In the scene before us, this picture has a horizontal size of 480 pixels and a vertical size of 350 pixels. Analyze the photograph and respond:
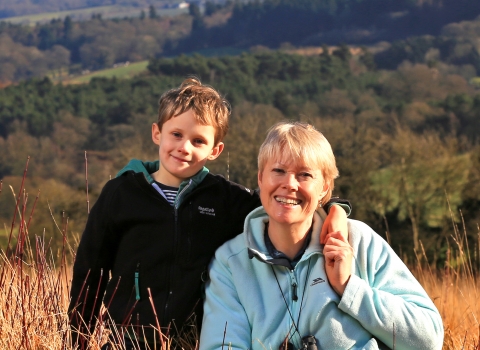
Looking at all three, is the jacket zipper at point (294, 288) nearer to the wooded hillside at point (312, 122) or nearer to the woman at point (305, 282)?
the woman at point (305, 282)

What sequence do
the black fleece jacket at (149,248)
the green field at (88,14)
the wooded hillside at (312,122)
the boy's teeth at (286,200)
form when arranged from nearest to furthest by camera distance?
the boy's teeth at (286,200), the black fleece jacket at (149,248), the wooded hillside at (312,122), the green field at (88,14)

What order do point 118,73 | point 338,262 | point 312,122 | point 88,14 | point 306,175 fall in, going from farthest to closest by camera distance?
point 88,14 < point 118,73 < point 312,122 < point 306,175 < point 338,262

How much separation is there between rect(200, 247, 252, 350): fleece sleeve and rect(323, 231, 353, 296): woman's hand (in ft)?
1.13

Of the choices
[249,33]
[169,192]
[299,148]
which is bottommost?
[249,33]

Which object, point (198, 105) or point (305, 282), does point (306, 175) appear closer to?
point (305, 282)

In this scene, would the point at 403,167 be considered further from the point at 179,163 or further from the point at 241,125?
the point at 179,163

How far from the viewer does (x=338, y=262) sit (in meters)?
2.37

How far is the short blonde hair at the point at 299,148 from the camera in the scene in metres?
2.45

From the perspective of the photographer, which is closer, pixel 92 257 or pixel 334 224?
pixel 334 224

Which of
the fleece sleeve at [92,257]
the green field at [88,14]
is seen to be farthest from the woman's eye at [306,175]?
the green field at [88,14]

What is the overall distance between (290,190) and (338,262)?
29 cm

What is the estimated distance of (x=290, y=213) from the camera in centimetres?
246

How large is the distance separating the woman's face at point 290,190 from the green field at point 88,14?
12815cm

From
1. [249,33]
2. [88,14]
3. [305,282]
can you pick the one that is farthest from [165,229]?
[88,14]
